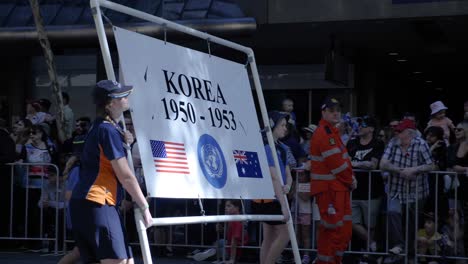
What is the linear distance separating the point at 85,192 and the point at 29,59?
1642 centimetres

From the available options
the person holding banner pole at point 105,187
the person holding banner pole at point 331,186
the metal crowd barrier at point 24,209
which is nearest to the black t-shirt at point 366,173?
the person holding banner pole at point 331,186

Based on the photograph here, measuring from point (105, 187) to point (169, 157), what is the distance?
2.20ft

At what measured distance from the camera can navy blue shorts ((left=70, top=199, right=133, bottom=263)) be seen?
625 centimetres

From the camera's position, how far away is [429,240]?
1118 cm

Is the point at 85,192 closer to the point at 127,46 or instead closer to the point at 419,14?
the point at 127,46

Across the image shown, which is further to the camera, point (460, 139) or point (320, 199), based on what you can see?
point (460, 139)

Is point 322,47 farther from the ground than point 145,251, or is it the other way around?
point 322,47

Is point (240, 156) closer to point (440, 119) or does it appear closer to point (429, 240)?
point (429, 240)

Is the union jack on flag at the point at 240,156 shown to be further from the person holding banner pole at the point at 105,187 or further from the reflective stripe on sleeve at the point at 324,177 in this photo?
the reflective stripe on sleeve at the point at 324,177

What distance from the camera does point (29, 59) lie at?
867 inches

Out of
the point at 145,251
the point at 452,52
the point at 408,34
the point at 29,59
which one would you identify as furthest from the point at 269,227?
the point at 29,59

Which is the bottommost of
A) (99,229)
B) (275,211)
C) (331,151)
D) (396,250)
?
(396,250)

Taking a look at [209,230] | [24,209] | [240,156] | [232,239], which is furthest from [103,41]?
[24,209]

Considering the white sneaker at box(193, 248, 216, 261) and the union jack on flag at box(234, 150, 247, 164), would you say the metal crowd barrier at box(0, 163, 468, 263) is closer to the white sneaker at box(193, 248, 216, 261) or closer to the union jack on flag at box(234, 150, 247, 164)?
the white sneaker at box(193, 248, 216, 261)
